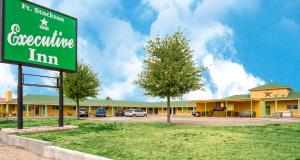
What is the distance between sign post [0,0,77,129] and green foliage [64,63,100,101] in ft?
54.8

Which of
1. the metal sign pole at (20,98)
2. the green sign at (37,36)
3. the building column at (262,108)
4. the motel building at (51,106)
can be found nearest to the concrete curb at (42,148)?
the metal sign pole at (20,98)

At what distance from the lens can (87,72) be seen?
3556cm

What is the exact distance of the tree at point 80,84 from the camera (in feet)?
114

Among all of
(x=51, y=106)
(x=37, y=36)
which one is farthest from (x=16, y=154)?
(x=51, y=106)

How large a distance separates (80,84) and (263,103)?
Answer: 98.0 ft

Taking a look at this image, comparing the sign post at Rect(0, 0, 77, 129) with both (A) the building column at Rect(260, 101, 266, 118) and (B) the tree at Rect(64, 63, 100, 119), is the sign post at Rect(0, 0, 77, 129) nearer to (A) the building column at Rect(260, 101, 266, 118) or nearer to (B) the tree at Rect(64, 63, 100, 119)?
(B) the tree at Rect(64, 63, 100, 119)

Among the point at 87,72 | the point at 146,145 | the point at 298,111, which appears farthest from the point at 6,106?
the point at 146,145

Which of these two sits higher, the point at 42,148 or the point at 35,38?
the point at 35,38

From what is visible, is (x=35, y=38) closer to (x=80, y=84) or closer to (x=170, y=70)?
(x=170, y=70)

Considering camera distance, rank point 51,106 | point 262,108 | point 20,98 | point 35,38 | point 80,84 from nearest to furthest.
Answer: point 20,98, point 35,38, point 80,84, point 262,108, point 51,106

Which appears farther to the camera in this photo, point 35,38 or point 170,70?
point 170,70

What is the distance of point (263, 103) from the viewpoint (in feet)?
164

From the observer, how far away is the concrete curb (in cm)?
843

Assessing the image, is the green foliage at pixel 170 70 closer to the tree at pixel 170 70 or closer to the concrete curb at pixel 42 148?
the tree at pixel 170 70
